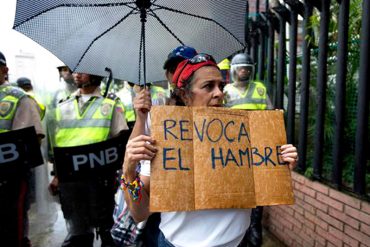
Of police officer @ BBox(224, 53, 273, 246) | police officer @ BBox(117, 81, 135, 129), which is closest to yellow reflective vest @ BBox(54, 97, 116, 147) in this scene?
police officer @ BBox(117, 81, 135, 129)

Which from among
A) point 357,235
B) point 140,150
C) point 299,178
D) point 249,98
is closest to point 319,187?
point 299,178

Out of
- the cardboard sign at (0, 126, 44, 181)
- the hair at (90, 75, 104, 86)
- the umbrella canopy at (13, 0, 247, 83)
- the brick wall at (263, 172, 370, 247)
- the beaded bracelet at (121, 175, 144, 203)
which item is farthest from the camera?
the hair at (90, 75, 104, 86)

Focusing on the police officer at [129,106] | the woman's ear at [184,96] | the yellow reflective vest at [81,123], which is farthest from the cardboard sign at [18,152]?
the woman's ear at [184,96]

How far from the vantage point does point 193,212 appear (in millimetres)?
1630

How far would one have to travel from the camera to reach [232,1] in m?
2.22

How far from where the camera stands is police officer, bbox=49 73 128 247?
362cm

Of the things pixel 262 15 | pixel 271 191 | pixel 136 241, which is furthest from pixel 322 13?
pixel 136 241

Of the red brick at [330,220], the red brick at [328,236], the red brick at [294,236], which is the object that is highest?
the red brick at [330,220]

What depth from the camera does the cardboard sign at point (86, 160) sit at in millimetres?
3455

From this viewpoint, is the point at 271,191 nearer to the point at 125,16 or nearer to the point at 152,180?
the point at 152,180

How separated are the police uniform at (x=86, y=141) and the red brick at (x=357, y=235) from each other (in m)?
2.19

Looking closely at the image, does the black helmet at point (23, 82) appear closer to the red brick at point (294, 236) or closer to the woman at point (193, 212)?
the red brick at point (294, 236)

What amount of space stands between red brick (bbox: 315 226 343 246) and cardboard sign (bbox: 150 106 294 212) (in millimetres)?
1846

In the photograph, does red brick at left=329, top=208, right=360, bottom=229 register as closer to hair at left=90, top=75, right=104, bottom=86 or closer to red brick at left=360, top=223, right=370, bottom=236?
red brick at left=360, top=223, right=370, bottom=236
